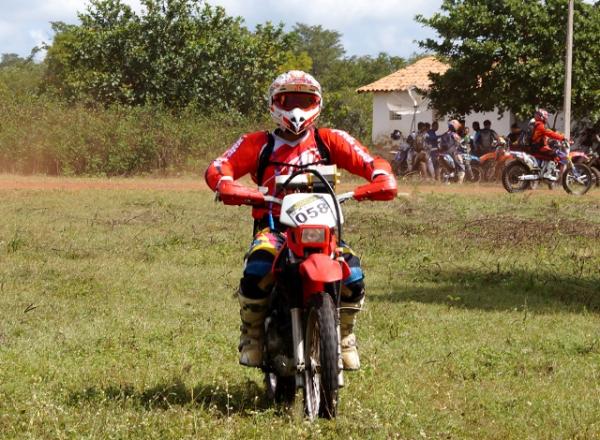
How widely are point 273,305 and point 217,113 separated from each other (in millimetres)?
29970

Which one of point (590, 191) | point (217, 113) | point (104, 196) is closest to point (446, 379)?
point (104, 196)

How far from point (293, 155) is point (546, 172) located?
58.3 feet

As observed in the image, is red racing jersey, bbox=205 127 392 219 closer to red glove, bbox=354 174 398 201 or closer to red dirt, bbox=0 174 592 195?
red glove, bbox=354 174 398 201

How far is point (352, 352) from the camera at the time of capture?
236 inches

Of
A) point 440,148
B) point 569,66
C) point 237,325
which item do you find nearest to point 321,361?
point 237,325

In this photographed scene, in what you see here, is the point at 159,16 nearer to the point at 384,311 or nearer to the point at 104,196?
the point at 104,196

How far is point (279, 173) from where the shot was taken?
6.26m

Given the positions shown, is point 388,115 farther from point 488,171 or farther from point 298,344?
point 298,344

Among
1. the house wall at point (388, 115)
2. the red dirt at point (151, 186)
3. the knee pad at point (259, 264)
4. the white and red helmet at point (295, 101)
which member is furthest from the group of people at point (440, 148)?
the knee pad at point (259, 264)

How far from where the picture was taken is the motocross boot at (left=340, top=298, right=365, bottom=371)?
595cm

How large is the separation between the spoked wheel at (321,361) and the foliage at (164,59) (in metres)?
31.5

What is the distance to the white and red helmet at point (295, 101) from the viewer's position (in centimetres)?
614

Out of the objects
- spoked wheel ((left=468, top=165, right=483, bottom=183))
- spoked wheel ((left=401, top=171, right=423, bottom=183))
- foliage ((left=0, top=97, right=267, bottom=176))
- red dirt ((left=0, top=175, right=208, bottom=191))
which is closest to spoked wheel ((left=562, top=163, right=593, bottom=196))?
spoked wheel ((left=468, top=165, right=483, bottom=183))

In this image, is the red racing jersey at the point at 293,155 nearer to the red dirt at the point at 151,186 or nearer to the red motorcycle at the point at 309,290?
the red motorcycle at the point at 309,290
